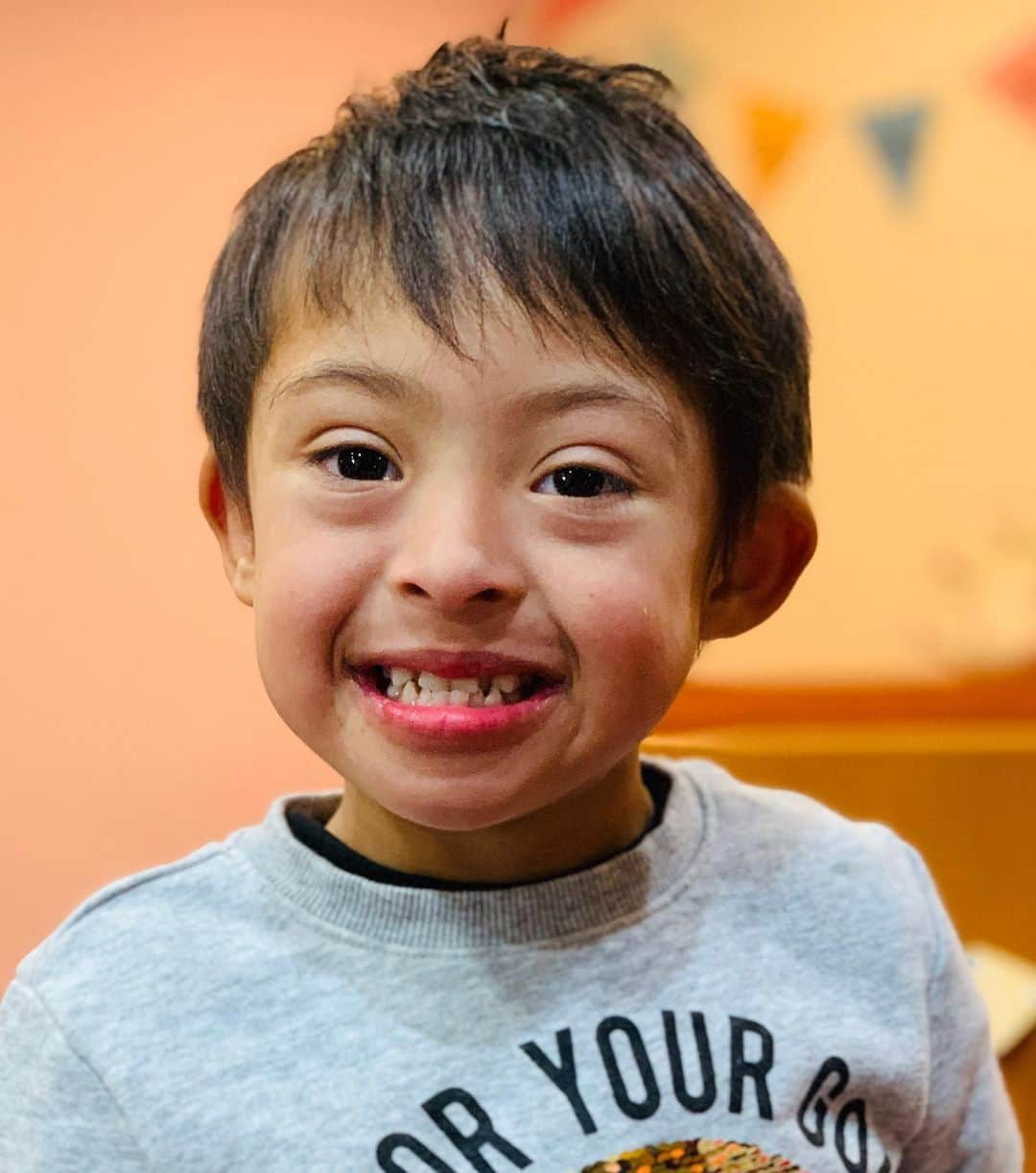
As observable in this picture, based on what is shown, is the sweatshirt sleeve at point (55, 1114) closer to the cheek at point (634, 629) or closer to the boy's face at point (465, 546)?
the boy's face at point (465, 546)

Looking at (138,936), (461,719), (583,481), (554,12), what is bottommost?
(138,936)

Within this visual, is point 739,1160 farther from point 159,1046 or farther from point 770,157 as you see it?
point 770,157

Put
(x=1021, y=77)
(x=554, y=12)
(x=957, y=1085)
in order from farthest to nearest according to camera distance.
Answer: (x=554, y=12)
(x=1021, y=77)
(x=957, y=1085)

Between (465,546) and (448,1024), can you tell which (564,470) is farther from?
(448,1024)

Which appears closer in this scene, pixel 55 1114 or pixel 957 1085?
pixel 55 1114

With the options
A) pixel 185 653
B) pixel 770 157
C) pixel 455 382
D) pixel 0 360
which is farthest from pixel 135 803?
pixel 770 157

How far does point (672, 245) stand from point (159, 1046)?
52cm

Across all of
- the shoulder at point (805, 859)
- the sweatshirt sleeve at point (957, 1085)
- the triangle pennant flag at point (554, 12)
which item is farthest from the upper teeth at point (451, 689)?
the triangle pennant flag at point (554, 12)

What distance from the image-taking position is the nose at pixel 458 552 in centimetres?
54

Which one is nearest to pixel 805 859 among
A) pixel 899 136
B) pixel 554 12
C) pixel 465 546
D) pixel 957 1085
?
pixel 957 1085

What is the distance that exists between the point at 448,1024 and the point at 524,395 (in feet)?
1.16

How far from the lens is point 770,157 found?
148 centimetres

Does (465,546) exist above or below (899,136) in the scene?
below

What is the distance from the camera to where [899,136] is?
56.4 inches
